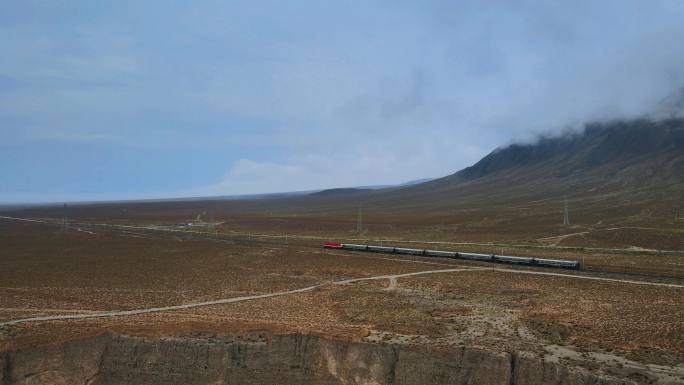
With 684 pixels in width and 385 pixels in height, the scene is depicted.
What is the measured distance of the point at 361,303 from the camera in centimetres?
3881

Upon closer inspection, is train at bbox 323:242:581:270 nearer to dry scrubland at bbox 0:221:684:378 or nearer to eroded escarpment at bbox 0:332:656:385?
dry scrubland at bbox 0:221:684:378

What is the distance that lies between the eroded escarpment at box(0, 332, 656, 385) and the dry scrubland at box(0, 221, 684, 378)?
3.25ft

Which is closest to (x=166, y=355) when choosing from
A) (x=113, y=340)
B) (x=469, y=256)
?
(x=113, y=340)

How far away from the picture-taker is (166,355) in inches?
1139

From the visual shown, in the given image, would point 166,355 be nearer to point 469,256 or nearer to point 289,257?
point 289,257

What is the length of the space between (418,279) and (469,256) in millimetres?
14919

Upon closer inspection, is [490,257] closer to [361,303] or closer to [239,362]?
[361,303]

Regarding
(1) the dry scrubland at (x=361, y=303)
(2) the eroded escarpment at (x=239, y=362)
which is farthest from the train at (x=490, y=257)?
(2) the eroded escarpment at (x=239, y=362)

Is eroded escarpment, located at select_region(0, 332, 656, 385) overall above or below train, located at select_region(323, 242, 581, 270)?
below

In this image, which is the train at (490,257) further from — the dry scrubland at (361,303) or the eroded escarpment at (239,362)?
the eroded escarpment at (239,362)

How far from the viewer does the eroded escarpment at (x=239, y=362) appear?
26.7 meters

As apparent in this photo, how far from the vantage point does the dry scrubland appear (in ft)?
95.6

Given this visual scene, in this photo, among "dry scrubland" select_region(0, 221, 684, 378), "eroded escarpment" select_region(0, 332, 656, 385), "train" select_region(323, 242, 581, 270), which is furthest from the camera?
"train" select_region(323, 242, 581, 270)

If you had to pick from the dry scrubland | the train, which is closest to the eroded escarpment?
the dry scrubland
